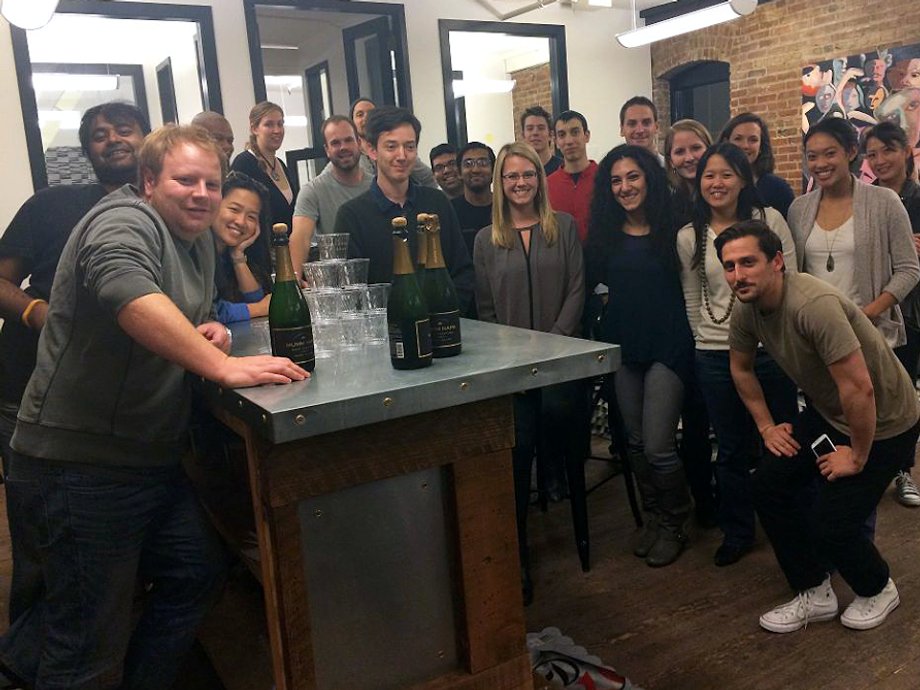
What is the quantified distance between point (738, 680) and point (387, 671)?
976mm

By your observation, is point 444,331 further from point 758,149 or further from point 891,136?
point 891,136

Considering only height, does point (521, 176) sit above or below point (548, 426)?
above

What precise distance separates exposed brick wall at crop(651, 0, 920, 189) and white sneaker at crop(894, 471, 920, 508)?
3.93 meters

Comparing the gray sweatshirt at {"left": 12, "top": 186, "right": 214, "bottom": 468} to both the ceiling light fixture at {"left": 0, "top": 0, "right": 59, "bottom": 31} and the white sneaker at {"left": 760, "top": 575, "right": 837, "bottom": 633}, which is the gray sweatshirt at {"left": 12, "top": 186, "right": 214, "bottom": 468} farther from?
the ceiling light fixture at {"left": 0, "top": 0, "right": 59, "bottom": 31}

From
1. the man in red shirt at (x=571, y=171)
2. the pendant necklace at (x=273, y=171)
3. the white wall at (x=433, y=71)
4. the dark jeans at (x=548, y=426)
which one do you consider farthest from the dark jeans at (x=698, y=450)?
the white wall at (x=433, y=71)

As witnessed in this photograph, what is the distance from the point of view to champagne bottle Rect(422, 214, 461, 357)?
1739 millimetres

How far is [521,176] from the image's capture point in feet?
9.36

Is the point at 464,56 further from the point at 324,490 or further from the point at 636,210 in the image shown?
the point at 324,490

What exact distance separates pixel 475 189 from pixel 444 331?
2.18m

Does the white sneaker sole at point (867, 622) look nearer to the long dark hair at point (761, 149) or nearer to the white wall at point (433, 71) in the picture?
the long dark hair at point (761, 149)

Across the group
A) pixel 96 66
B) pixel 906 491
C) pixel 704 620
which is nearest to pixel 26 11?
pixel 96 66

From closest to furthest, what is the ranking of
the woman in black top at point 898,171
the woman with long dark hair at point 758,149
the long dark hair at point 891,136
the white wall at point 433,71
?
the woman with long dark hair at point 758,149, the woman in black top at point 898,171, the long dark hair at point 891,136, the white wall at point 433,71

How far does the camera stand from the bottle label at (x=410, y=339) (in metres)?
1.61

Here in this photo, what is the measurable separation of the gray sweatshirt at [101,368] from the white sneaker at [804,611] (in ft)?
5.76
